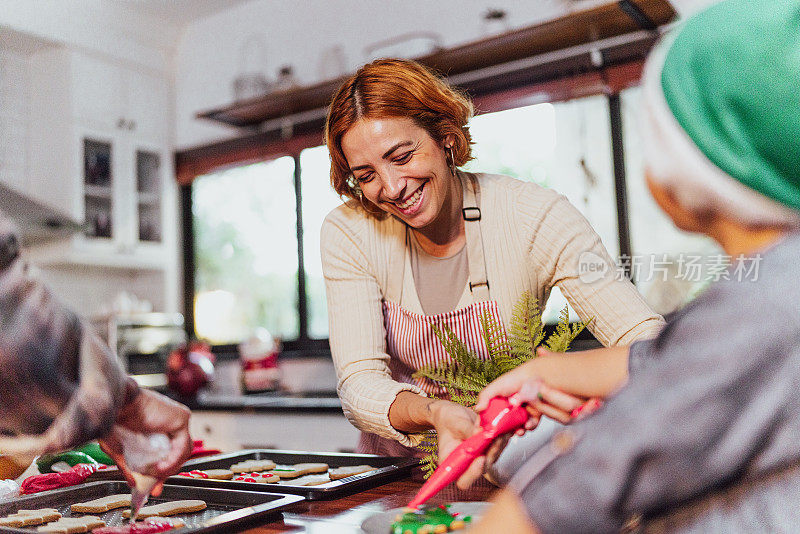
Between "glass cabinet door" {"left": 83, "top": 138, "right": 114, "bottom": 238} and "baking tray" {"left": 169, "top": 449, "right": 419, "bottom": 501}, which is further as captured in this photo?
"glass cabinet door" {"left": 83, "top": 138, "right": 114, "bottom": 238}

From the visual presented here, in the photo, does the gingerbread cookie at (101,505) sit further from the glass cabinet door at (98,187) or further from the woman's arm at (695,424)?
the glass cabinet door at (98,187)

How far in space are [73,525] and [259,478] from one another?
35 cm

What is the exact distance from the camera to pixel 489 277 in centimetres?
160

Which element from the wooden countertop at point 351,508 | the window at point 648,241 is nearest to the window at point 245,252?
the window at point 648,241

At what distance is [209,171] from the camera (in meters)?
4.44

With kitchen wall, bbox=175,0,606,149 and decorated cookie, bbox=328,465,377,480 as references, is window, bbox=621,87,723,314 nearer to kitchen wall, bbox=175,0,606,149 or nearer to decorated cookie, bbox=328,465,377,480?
kitchen wall, bbox=175,0,606,149

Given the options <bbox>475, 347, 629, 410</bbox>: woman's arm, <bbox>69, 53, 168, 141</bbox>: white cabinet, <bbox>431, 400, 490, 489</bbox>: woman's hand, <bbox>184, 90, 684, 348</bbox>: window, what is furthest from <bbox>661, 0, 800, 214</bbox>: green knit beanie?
<bbox>69, 53, 168, 141</bbox>: white cabinet

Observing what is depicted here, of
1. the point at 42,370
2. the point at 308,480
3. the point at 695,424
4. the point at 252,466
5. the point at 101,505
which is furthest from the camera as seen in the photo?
the point at 252,466

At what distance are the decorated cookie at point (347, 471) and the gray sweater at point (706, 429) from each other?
0.75 metres

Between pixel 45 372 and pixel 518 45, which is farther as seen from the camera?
pixel 518 45

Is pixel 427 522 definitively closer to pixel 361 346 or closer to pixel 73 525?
pixel 73 525

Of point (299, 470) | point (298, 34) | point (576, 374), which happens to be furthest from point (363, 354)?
point (298, 34)

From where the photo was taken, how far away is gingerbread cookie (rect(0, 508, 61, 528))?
957mm

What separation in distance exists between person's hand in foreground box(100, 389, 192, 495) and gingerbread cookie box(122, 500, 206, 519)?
0.63 ft
